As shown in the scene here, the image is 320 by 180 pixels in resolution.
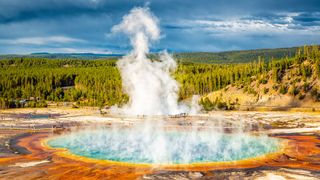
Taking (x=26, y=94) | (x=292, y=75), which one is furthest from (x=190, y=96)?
(x=26, y=94)

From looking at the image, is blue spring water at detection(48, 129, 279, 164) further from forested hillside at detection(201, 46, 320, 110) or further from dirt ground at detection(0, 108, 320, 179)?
forested hillside at detection(201, 46, 320, 110)

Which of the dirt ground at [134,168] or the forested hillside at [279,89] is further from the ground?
the forested hillside at [279,89]

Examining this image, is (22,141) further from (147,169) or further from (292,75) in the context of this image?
(292,75)

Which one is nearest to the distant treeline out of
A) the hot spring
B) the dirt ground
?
the hot spring

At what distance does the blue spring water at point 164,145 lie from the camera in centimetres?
3050

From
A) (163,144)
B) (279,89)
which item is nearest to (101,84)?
(279,89)

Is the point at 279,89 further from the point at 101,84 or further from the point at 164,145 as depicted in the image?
the point at 101,84

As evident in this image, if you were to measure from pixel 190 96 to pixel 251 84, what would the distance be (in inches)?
705

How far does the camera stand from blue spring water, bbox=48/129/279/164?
1201 inches

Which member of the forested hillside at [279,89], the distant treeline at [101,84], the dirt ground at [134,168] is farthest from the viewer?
the distant treeline at [101,84]

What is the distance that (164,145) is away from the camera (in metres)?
37.0

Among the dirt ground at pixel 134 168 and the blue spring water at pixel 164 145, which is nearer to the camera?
the dirt ground at pixel 134 168

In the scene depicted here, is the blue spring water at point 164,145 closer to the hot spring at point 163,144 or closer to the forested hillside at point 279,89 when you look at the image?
the hot spring at point 163,144

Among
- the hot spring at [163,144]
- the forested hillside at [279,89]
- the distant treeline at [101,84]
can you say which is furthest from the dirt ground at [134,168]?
the distant treeline at [101,84]
